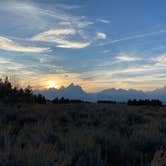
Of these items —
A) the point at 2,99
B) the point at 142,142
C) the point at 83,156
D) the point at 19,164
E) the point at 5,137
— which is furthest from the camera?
the point at 2,99

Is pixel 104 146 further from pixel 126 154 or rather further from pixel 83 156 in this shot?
pixel 83 156

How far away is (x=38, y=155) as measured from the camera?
27.0ft

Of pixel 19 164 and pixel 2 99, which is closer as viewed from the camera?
pixel 19 164

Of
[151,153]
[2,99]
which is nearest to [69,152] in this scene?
[151,153]

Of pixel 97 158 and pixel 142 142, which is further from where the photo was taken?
pixel 142 142

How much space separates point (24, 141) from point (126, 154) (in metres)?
2.56

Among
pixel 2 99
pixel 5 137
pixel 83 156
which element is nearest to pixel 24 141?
pixel 5 137

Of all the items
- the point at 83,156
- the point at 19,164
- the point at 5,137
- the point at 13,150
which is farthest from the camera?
the point at 5,137

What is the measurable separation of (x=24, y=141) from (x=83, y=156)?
245 centimetres

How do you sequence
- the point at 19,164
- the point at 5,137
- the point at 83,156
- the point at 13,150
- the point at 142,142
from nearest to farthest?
the point at 19,164, the point at 13,150, the point at 83,156, the point at 5,137, the point at 142,142

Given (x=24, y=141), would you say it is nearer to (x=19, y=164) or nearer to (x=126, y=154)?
(x=126, y=154)

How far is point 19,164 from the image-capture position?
25.7 feet

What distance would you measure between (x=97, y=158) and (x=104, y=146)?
234 cm

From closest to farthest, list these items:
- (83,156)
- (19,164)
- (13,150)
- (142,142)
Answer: (19,164)
(13,150)
(83,156)
(142,142)
